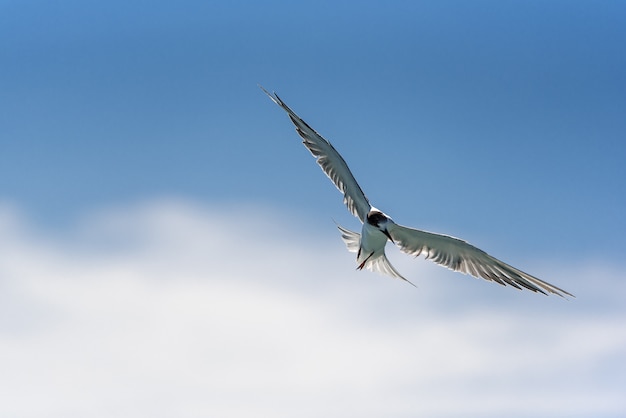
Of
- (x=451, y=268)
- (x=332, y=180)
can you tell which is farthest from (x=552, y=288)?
(x=332, y=180)

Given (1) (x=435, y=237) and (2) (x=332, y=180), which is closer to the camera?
(1) (x=435, y=237)

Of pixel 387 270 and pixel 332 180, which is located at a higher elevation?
pixel 332 180

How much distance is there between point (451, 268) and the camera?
520 inches

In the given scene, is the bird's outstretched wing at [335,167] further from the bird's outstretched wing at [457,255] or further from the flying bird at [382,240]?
the bird's outstretched wing at [457,255]

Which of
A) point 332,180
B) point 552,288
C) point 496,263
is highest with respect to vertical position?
point 332,180

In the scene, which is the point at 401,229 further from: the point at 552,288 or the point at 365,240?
the point at 552,288

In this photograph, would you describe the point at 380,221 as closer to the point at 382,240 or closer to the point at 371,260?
the point at 382,240

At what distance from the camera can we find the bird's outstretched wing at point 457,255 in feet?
40.3

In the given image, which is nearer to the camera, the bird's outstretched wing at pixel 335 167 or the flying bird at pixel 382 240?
the flying bird at pixel 382 240

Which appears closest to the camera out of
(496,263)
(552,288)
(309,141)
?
(552,288)

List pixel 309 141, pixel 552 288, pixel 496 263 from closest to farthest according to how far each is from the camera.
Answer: pixel 552 288, pixel 496 263, pixel 309 141

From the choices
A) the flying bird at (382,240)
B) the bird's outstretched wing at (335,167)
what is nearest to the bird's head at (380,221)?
the flying bird at (382,240)

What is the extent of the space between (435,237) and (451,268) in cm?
96

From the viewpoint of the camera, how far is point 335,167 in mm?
13531
